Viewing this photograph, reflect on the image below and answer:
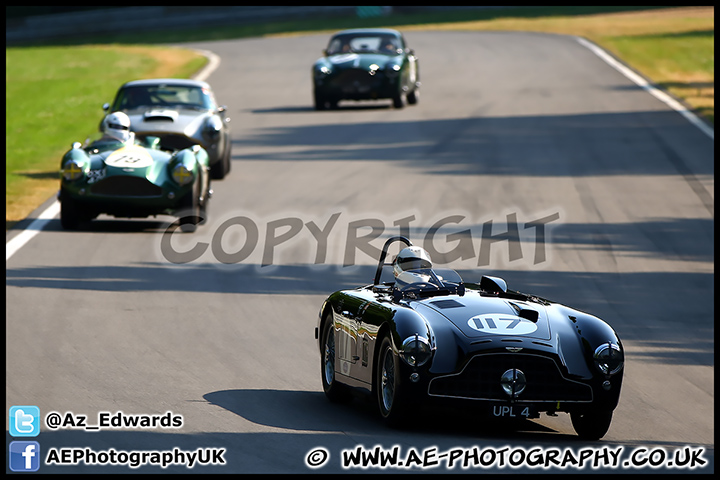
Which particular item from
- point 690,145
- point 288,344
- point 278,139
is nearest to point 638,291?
point 288,344

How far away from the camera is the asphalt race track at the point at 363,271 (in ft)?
26.1

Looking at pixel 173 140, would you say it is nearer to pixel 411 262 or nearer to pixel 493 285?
pixel 411 262

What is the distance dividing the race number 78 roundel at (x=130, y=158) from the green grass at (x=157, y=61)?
184cm

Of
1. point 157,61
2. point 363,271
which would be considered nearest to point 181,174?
point 363,271

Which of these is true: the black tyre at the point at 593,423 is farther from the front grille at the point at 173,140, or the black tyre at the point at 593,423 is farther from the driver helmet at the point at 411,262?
the front grille at the point at 173,140

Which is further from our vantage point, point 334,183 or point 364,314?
point 334,183

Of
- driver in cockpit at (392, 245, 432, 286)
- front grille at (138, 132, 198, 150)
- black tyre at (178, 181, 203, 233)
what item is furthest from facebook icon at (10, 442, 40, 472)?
front grille at (138, 132, 198, 150)

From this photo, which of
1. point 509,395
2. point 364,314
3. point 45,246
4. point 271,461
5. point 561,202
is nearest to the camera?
point 271,461

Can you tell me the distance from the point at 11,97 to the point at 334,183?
604 inches

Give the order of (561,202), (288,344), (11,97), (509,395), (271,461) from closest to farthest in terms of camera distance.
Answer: (271,461), (509,395), (288,344), (561,202), (11,97)

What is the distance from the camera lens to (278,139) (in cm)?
2633

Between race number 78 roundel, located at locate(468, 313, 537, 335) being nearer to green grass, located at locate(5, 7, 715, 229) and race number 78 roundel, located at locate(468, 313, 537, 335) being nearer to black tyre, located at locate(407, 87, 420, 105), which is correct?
green grass, located at locate(5, 7, 715, 229)

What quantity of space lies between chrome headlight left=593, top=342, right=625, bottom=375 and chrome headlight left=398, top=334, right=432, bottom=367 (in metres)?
1.09

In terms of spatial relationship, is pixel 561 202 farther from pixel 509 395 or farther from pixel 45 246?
pixel 509 395
